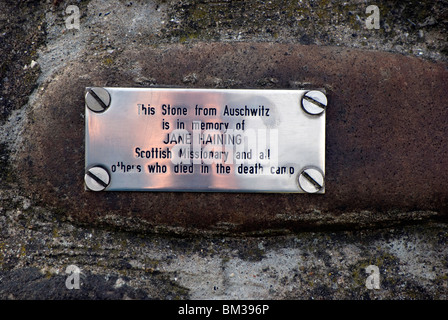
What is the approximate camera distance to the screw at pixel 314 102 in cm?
101

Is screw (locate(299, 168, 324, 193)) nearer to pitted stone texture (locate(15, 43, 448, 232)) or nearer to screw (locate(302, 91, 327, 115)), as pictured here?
pitted stone texture (locate(15, 43, 448, 232))

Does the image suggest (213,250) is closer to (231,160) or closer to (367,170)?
(231,160)

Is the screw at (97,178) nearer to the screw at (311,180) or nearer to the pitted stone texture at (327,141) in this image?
the pitted stone texture at (327,141)

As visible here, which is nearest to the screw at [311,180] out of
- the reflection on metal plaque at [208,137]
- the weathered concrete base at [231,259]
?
the reflection on metal plaque at [208,137]

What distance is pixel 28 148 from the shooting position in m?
1.05

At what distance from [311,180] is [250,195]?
18cm

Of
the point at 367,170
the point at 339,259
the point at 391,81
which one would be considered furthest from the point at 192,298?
the point at 391,81

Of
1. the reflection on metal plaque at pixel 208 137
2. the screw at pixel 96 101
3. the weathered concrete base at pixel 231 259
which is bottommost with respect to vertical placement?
the weathered concrete base at pixel 231 259

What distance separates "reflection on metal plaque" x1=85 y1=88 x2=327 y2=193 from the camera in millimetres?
1023

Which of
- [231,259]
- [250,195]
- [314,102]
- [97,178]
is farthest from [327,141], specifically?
[97,178]

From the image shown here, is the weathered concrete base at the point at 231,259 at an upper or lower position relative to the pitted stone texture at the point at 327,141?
lower

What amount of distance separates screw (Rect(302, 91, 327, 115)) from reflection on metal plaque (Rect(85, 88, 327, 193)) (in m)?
0.01

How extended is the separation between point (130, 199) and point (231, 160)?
12.3 inches

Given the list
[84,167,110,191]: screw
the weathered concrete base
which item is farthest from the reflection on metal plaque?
the weathered concrete base
